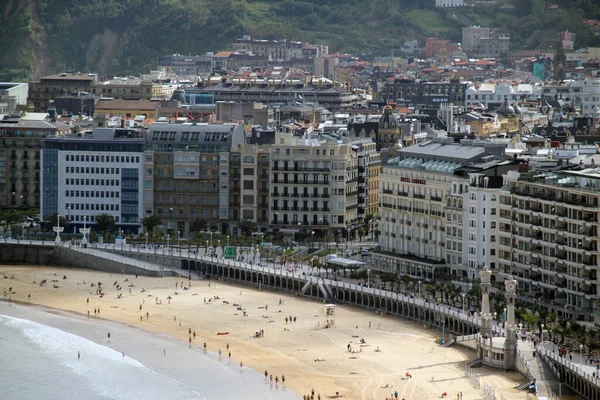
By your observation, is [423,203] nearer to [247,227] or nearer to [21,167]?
[247,227]

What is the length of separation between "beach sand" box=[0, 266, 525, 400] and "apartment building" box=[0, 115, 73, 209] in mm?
21129

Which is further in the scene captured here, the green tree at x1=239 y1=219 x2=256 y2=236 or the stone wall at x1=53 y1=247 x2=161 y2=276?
the green tree at x1=239 y1=219 x2=256 y2=236

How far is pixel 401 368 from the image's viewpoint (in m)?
103

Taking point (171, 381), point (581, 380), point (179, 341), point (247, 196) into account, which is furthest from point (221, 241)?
point (581, 380)

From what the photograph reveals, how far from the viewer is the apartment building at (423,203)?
127500mm

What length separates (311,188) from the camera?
5910 inches

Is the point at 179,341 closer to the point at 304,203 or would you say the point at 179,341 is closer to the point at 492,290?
the point at 492,290

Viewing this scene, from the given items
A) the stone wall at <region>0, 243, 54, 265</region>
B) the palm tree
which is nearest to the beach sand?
the stone wall at <region>0, 243, 54, 265</region>

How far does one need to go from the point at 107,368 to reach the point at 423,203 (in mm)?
34836

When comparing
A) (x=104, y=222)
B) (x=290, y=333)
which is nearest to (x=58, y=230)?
(x=104, y=222)

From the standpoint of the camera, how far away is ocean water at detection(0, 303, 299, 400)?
98938 millimetres

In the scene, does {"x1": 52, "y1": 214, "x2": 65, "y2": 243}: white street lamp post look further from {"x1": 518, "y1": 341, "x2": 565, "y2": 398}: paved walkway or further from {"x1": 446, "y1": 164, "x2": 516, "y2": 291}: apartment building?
{"x1": 518, "y1": 341, "x2": 565, "y2": 398}: paved walkway

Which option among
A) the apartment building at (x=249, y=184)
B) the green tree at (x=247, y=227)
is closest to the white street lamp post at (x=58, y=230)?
the apartment building at (x=249, y=184)

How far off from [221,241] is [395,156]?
1730 cm
